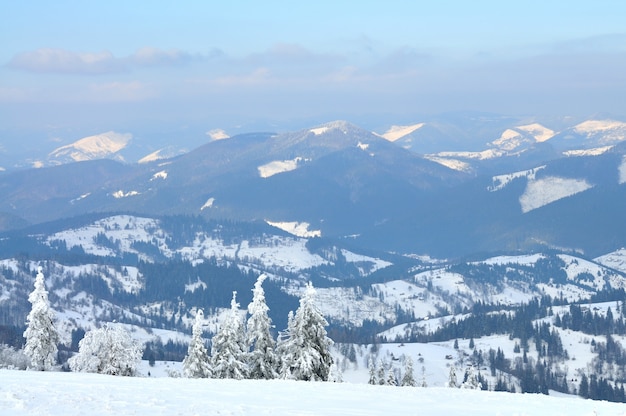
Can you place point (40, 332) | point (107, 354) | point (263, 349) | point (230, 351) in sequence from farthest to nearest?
point (107, 354), point (40, 332), point (263, 349), point (230, 351)

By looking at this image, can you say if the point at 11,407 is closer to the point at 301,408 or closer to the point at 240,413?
the point at 240,413

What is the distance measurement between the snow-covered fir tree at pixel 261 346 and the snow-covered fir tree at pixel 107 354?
20.5 meters

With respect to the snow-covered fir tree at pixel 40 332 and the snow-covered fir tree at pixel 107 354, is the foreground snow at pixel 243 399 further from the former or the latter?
the snow-covered fir tree at pixel 107 354

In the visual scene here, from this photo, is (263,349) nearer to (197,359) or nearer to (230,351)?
(230,351)

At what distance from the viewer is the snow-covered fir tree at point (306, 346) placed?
84.2 metres

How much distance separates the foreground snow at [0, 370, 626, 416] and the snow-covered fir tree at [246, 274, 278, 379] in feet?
70.7

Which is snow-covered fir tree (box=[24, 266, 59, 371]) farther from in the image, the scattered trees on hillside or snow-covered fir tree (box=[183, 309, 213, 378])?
snow-covered fir tree (box=[183, 309, 213, 378])

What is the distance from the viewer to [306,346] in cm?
8494

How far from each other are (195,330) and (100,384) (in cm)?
2994

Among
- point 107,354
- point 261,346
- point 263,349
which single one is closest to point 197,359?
point 261,346

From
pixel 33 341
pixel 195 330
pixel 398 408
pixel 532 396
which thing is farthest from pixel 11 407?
pixel 33 341

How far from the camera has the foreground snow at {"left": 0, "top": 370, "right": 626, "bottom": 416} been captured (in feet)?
148

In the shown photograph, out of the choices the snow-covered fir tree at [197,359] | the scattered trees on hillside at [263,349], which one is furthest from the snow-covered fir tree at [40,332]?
the snow-covered fir tree at [197,359]

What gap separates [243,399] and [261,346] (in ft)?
116
